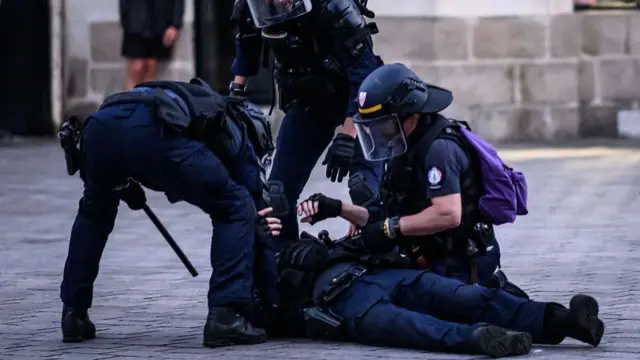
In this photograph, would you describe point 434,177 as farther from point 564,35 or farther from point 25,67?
point 25,67

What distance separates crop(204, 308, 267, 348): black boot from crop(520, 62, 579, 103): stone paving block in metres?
9.76

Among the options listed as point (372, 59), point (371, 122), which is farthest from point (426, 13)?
point (371, 122)

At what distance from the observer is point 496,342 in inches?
223

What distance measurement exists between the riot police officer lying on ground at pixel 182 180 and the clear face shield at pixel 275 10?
937 millimetres

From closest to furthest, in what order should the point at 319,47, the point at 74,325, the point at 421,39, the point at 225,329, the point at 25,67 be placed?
the point at 225,329 → the point at 74,325 → the point at 319,47 → the point at 421,39 → the point at 25,67

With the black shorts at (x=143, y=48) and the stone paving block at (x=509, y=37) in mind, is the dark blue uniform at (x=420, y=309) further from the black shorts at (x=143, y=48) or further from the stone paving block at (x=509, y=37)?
the stone paving block at (x=509, y=37)

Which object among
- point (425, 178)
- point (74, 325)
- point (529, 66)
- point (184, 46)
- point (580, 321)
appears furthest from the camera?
point (529, 66)

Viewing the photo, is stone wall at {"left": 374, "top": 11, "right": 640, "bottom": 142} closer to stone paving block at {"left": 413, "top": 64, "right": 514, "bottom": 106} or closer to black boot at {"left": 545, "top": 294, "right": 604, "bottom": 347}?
stone paving block at {"left": 413, "top": 64, "right": 514, "bottom": 106}

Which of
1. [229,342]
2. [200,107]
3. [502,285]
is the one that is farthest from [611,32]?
[229,342]

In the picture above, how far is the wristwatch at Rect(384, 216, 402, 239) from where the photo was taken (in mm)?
6230

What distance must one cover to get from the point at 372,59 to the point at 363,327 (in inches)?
75.7

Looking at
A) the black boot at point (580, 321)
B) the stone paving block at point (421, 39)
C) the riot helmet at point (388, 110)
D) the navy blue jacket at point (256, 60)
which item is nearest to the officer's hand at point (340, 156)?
the navy blue jacket at point (256, 60)

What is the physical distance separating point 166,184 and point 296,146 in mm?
1677

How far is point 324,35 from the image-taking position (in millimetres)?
7461
